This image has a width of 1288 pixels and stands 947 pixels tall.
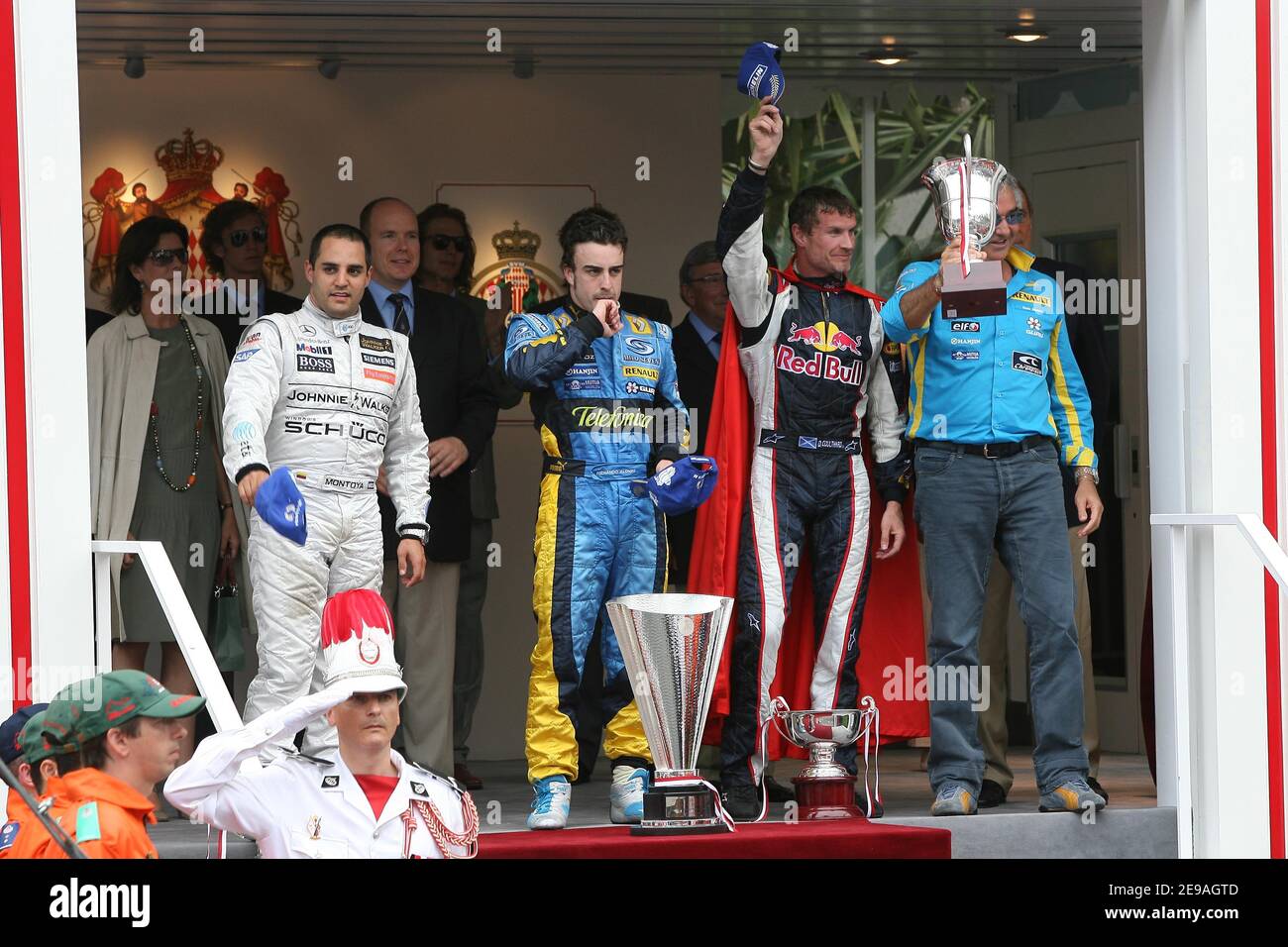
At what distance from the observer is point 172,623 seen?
4.72 meters

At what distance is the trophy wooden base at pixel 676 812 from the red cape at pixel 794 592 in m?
0.58

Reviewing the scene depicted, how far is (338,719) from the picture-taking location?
427 centimetres

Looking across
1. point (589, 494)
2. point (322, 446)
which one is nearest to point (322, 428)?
point (322, 446)

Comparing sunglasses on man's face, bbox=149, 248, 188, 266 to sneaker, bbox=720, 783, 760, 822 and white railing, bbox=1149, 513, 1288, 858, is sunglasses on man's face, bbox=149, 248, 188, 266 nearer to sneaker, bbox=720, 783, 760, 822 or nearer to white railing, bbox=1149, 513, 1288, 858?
sneaker, bbox=720, 783, 760, 822

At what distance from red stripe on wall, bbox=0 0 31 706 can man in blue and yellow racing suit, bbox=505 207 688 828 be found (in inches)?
55.5

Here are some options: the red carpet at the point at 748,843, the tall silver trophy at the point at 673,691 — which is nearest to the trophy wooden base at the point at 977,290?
the tall silver trophy at the point at 673,691

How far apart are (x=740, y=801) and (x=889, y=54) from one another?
334 cm

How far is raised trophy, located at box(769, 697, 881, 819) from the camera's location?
580cm

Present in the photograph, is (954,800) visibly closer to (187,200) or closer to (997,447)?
(997,447)

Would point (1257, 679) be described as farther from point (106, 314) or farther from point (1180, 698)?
point (106, 314)

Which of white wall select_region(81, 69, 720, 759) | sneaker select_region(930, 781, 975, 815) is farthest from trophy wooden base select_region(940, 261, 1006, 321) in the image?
white wall select_region(81, 69, 720, 759)

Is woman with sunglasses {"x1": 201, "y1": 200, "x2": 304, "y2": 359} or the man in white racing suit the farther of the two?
woman with sunglasses {"x1": 201, "y1": 200, "x2": 304, "y2": 359}
